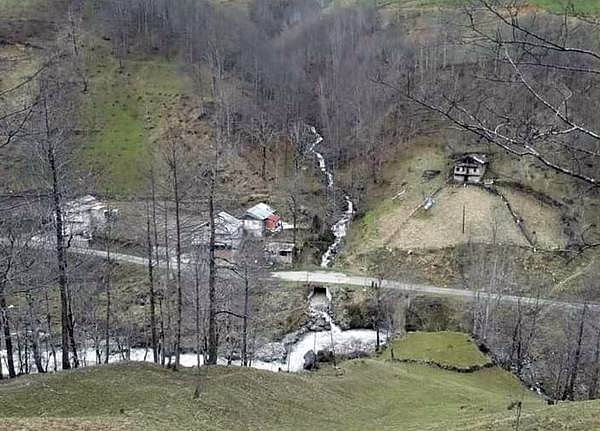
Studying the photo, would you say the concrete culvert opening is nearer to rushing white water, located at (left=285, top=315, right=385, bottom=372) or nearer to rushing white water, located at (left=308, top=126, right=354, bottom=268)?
rushing white water, located at (left=285, top=315, right=385, bottom=372)

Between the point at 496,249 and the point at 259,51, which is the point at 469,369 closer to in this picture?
the point at 496,249

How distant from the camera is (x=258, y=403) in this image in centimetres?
1717

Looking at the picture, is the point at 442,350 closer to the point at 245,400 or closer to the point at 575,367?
the point at 575,367

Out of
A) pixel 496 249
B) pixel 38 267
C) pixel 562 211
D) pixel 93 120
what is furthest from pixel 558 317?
pixel 93 120

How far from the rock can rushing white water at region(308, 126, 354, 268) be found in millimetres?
12347

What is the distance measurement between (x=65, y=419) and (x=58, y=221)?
22.9 ft

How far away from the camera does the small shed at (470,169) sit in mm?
50906

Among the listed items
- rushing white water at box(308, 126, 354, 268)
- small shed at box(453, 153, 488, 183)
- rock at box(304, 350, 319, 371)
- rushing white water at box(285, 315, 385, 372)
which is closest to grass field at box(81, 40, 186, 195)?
rushing white water at box(308, 126, 354, 268)

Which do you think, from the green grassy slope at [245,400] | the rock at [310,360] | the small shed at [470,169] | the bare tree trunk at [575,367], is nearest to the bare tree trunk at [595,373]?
the bare tree trunk at [575,367]

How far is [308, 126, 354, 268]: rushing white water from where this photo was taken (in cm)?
4853

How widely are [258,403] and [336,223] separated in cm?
3755

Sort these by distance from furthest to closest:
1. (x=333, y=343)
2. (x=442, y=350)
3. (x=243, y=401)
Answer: (x=333, y=343) → (x=442, y=350) → (x=243, y=401)

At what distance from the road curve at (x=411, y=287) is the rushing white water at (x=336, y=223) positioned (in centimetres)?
398

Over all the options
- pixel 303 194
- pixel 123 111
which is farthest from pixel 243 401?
pixel 123 111
